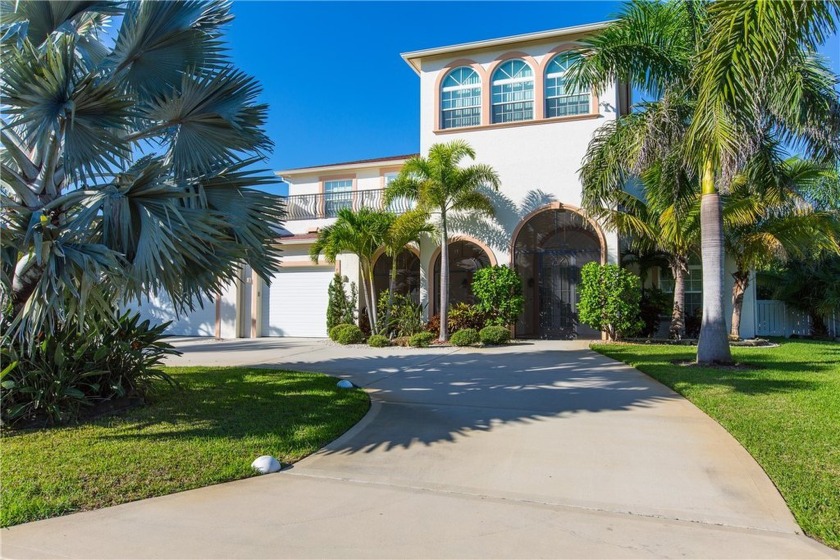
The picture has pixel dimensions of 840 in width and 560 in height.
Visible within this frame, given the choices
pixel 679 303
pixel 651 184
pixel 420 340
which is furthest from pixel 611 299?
pixel 420 340

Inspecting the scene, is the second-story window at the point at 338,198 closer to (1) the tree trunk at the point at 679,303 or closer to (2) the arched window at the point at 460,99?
(2) the arched window at the point at 460,99

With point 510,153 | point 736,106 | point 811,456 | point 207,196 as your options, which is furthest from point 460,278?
point 811,456

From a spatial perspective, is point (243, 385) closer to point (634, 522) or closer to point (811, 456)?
point (634, 522)

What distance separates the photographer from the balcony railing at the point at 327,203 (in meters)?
18.7

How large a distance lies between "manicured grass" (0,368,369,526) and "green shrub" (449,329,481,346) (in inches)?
259

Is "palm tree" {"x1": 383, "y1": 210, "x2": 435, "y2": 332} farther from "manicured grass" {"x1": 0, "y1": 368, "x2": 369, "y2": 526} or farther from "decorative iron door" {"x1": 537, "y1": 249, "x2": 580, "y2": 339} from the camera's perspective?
"manicured grass" {"x1": 0, "y1": 368, "x2": 369, "y2": 526}

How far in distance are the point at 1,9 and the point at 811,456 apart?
10.1 metres

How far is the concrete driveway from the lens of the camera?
3.25 meters

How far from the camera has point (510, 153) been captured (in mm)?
15914

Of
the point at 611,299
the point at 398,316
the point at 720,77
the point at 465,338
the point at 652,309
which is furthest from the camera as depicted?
the point at 398,316

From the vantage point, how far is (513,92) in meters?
16.1

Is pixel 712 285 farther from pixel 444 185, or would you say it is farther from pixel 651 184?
pixel 444 185

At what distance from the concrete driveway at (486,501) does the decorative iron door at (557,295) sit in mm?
10340

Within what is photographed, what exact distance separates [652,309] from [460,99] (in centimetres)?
891
